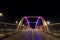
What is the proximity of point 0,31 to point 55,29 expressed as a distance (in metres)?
9.05

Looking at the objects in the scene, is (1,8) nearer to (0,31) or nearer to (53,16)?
(53,16)

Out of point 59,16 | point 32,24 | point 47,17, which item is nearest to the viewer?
point 59,16

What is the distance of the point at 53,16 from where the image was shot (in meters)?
131

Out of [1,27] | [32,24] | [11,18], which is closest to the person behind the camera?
[1,27]

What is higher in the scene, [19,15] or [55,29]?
[19,15]

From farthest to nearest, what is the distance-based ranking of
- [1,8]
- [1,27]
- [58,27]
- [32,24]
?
[32,24] → [1,8] → [58,27] → [1,27]

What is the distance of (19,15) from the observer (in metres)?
141

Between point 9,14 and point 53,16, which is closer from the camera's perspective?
point 9,14

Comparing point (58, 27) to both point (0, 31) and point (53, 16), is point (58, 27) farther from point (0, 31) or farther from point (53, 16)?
point (53, 16)

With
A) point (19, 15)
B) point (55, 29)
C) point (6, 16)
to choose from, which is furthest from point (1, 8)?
point (55, 29)

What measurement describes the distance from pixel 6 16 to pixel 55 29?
89.3m

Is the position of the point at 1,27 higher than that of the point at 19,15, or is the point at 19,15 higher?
the point at 19,15

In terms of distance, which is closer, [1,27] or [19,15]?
[1,27]

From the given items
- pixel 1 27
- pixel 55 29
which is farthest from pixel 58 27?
pixel 1 27
